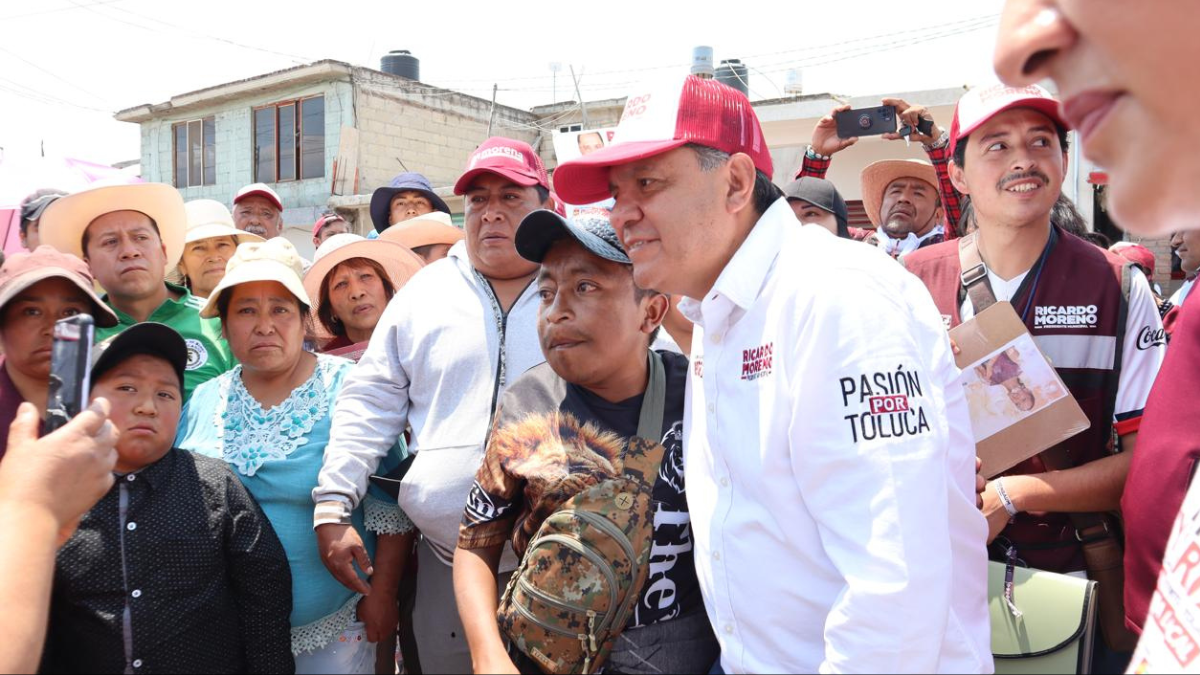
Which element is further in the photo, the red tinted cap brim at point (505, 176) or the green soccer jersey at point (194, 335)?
the green soccer jersey at point (194, 335)

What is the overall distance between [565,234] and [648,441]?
632 mm

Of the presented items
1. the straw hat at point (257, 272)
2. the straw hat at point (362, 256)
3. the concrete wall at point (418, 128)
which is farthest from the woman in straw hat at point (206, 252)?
the concrete wall at point (418, 128)

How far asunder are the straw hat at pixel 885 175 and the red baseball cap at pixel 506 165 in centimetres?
300

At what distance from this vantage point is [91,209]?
154 inches

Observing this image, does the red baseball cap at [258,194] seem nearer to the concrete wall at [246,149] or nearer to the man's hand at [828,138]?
the man's hand at [828,138]

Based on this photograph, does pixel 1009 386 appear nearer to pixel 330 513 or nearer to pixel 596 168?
pixel 596 168

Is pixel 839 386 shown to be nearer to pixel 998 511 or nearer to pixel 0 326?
pixel 998 511

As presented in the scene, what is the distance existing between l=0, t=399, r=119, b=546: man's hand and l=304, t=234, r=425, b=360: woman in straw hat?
7.56ft

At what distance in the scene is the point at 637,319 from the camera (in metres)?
2.29

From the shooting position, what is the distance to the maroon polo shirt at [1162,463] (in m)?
1.89

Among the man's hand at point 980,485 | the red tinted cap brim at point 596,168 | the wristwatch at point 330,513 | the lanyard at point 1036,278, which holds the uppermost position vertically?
the red tinted cap brim at point 596,168

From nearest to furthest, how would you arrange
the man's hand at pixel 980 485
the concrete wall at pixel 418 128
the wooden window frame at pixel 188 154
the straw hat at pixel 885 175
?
1. the man's hand at pixel 980 485
2. the straw hat at pixel 885 175
3. the concrete wall at pixel 418 128
4. the wooden window frame at pixel 188 154

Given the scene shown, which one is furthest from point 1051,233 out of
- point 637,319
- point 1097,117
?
point 1097,117

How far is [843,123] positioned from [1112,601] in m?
2.33
